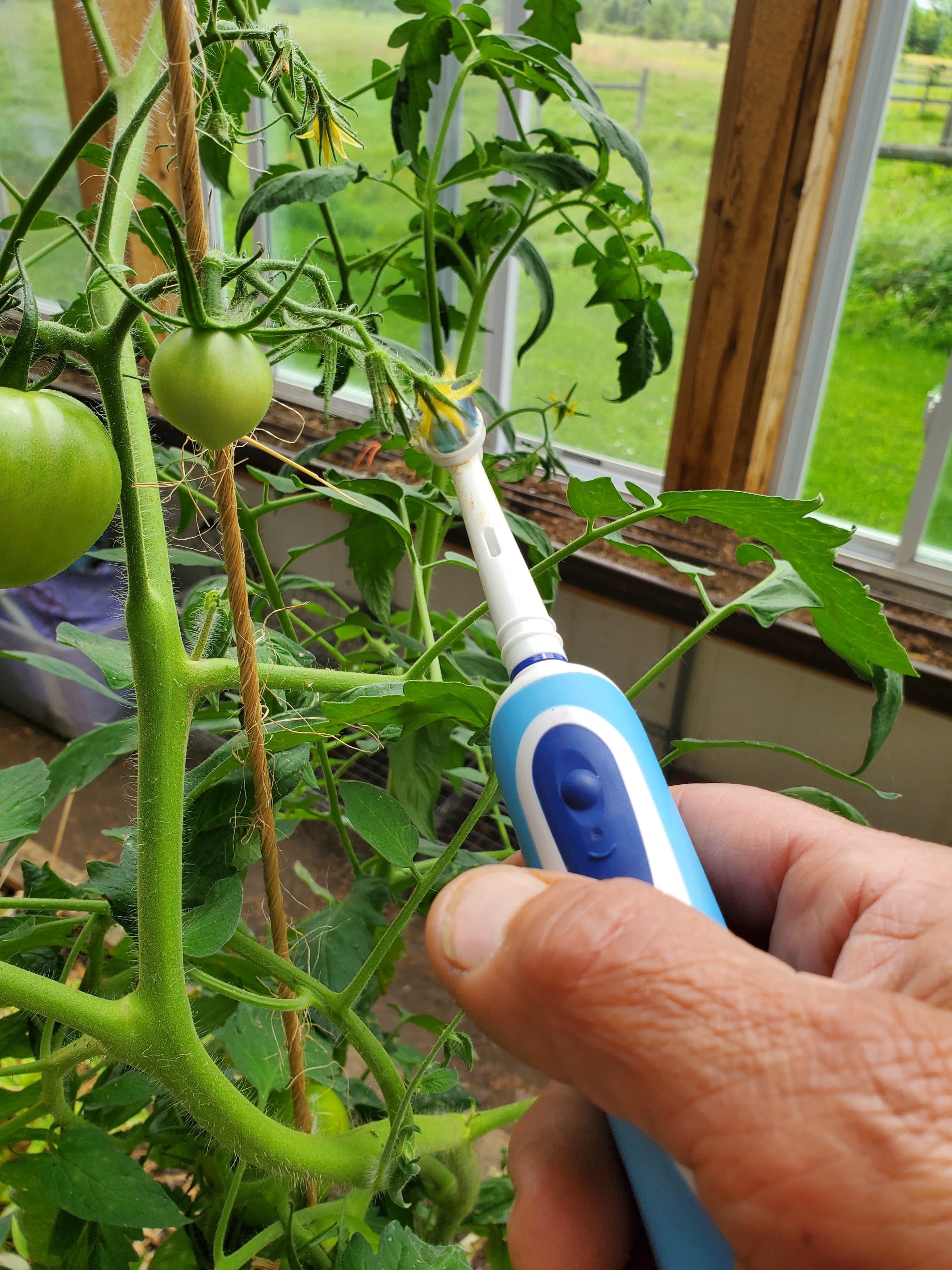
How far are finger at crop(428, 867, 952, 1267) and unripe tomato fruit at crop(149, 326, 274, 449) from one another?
16 centimetres

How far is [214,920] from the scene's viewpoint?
0.99 ft

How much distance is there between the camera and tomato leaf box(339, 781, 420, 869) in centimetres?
34

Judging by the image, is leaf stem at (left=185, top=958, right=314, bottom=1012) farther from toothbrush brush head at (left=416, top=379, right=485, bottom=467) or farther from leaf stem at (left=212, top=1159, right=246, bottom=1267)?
toothbrush brush head at (left=416, top=379, right=485, bottom=467)

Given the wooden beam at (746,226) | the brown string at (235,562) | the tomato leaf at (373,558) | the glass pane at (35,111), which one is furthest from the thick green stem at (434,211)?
the glass pane at (35,111)

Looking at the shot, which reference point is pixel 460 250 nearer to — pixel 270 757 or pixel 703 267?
pixel 270 757

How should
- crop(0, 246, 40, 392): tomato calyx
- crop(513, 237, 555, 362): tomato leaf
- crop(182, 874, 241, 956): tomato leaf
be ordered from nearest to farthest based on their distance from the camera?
crop(0, 246, 40, 392): tomato calyx < crop(182, 874, 241, 956): tomato leaf < crop(513, 237, 555, 362): tomato leaf

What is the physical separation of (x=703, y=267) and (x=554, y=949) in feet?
3.17

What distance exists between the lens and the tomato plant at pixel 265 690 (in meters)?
0.23

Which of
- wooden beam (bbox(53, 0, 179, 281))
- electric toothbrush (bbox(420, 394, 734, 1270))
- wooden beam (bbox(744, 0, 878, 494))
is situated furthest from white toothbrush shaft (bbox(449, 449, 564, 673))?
wooden beam (bbox(53, 0, 179, 281))

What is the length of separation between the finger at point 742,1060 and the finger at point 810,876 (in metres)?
0.08

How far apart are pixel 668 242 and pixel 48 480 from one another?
103cm

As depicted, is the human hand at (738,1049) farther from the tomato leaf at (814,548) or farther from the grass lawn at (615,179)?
the grass lawn at (615,179)

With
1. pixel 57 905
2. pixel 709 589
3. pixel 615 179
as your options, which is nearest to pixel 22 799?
pixel 57 905

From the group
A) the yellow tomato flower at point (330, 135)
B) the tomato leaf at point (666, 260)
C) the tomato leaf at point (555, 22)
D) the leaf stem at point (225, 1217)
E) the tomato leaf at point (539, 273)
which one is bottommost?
the leaf stem at point (225, 1217)
